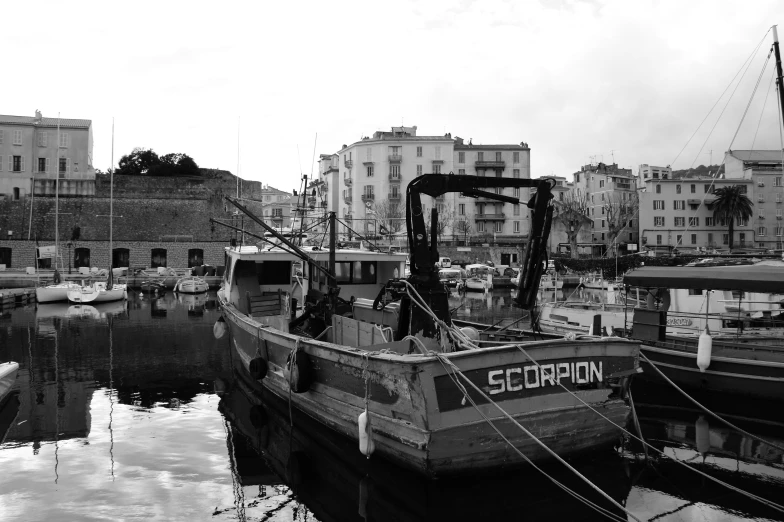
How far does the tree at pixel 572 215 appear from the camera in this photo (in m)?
56.5

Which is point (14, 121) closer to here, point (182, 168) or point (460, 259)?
point (182, 168)

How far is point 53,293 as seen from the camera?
31062 mm

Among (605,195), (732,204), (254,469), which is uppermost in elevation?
(605,195)

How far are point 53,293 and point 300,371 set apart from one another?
27.8 m

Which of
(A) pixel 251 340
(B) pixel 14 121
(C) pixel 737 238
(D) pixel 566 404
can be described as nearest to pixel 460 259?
(C) pixel 737 238

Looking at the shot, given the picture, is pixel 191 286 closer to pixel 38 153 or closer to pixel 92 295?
pixel 92 295

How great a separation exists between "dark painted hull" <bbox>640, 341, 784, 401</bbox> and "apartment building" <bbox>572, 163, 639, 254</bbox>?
5413cm

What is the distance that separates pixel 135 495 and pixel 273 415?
3.67 metres

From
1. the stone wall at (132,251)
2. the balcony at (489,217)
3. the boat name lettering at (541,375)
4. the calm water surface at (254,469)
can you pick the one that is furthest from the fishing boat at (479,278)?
the boat name lettering at (541,375)

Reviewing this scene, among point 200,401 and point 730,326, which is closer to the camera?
point 200,401

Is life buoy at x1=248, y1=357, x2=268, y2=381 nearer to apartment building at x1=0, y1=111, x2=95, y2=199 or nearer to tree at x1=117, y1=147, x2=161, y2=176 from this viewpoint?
apartment building at x1=0, y1=111, x2=95, y2=199

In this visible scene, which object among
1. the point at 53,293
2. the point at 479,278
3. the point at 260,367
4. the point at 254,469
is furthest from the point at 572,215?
the point at 254,469

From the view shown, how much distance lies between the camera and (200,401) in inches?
460

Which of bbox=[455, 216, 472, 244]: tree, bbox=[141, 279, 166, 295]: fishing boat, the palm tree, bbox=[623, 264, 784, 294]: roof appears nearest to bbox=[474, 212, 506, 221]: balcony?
bbox=[455, 216, 472, 244]: tree
